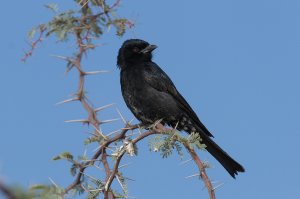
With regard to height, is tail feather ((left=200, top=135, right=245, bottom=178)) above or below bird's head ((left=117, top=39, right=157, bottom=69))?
below

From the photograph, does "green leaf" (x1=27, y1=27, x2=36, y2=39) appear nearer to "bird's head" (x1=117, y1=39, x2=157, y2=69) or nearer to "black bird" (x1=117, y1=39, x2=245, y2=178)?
"black bird" (x1=117, y1=39, x2=245, y2=178)

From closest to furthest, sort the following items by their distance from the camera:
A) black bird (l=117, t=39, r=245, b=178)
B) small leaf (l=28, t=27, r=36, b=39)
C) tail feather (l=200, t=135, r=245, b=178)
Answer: small leaf (l=28, t=27, r=36, b=39) → tail feather (l=200, t=135, r=245, b=178) → black bird (l=117, t=39, r=245, b=178)

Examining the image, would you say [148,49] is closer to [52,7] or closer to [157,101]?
[157,101]

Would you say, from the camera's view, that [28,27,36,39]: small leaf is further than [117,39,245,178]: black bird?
No

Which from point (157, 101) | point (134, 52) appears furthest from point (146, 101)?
point (134, 52)

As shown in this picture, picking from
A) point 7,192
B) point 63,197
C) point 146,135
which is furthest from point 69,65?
point 7,192

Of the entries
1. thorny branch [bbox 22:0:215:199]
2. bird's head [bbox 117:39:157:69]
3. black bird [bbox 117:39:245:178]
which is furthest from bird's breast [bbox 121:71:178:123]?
thorny branch [bbox 22:0:215:199]

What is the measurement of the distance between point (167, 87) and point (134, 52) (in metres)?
0.81

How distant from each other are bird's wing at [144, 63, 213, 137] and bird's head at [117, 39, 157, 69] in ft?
1.02

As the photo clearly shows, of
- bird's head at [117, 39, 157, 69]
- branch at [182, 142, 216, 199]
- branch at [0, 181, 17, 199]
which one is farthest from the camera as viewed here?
bird's head at [117, 39, 157, 69]

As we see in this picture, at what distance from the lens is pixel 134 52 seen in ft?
20.3

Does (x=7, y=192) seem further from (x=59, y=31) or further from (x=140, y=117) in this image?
(x=140, y=117)

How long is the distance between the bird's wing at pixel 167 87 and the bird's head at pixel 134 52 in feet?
1.02

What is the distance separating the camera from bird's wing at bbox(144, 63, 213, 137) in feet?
18.3
